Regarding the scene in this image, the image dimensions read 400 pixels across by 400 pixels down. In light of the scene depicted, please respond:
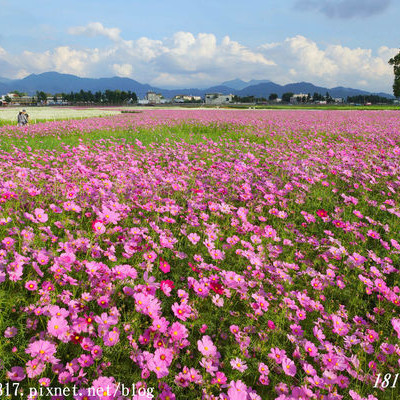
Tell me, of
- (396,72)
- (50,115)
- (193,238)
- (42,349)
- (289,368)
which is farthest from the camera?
(396,72)

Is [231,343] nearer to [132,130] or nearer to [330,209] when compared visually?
[330,209]

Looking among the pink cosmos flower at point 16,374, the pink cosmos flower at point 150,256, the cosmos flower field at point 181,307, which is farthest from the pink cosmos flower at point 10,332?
the pink cosmos flower at point 150,256

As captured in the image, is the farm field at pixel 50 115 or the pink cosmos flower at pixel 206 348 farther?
the farm field at pixel 50 115

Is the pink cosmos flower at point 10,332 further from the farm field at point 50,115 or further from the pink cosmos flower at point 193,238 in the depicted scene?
the farm field at point 50,115

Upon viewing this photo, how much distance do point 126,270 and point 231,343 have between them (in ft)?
3.12

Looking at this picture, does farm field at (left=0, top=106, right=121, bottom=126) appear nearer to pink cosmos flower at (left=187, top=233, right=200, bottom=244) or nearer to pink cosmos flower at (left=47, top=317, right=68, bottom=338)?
pink cosmos flower at (left=187, top=233, right=200, bottom=244)

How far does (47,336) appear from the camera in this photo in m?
1.62

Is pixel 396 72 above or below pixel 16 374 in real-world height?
above

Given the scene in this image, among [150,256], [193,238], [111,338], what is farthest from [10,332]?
[193,238]

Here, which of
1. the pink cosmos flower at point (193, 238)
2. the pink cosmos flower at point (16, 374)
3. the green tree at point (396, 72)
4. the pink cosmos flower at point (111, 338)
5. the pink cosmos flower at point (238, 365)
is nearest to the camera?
the pink cosmos flower at point (16, 374)

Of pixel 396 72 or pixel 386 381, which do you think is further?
pixel 396 72

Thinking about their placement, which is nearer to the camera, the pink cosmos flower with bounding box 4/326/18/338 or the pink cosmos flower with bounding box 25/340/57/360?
the pink cosmos flower with bounding box 25/340/57/360

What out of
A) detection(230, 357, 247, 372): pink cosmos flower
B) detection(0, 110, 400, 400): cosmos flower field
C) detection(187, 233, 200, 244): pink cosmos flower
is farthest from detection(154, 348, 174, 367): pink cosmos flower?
detection(187, 233, 200, 244): pink cosmos flower

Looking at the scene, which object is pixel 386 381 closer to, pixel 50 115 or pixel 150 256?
pixel 150 256
